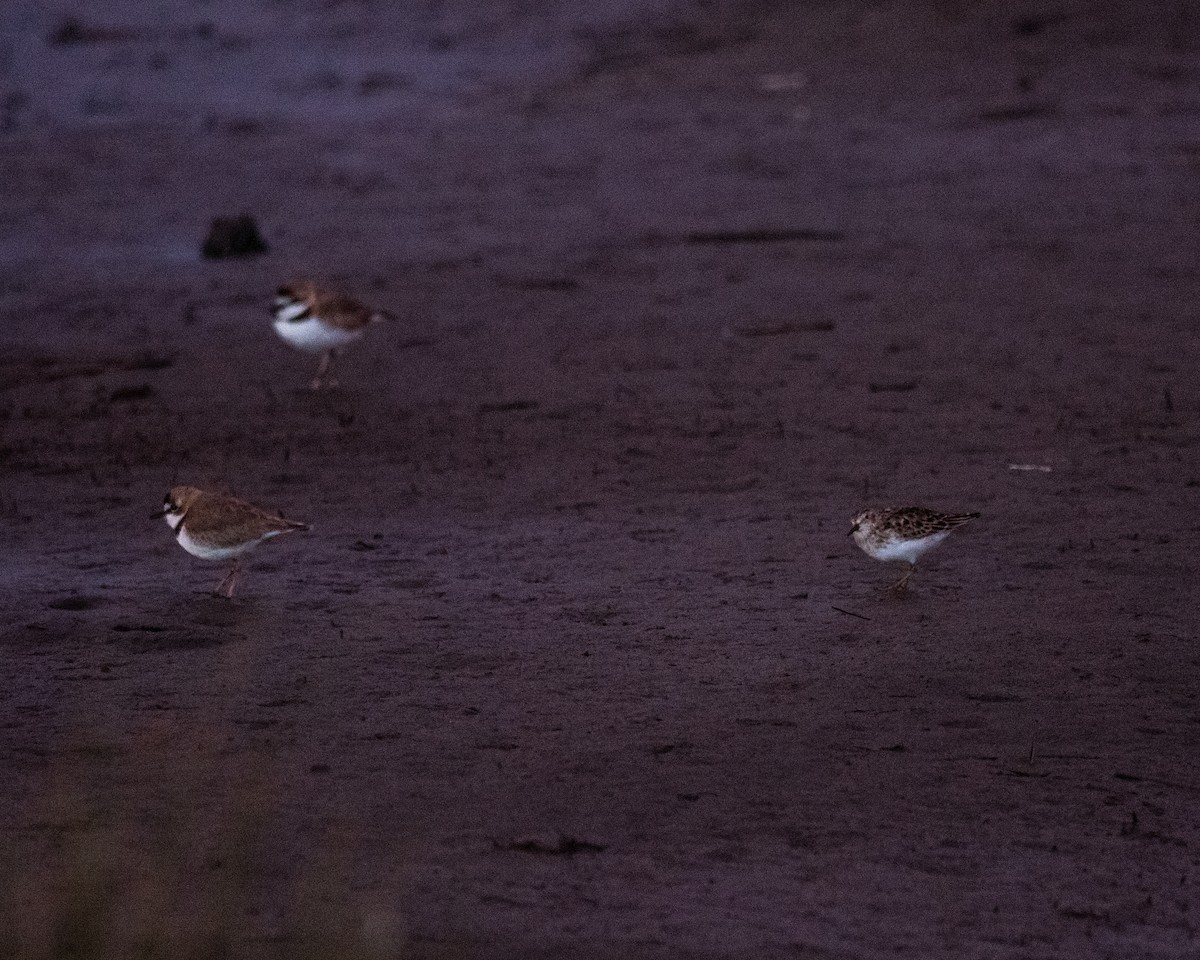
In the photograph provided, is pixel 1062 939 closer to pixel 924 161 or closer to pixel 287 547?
pixel 287 547

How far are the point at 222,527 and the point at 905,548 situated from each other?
316 centimetres

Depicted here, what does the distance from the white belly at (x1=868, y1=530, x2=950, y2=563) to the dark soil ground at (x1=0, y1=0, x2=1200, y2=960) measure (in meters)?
0.27

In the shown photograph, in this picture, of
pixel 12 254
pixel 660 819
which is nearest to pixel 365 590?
pixel 660 819

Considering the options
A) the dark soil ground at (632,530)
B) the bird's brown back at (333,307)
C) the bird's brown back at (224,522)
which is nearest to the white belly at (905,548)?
the dark soil ground at (632,530)

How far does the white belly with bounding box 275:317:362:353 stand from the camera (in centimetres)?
1376

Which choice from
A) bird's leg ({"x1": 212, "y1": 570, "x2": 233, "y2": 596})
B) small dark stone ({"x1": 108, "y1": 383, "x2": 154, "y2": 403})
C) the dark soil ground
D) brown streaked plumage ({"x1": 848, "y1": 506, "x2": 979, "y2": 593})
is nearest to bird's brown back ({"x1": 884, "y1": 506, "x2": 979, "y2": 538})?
brown streaked plumage ({"x1": 848, "y1": 506, "x2": 979, "y2": 593})

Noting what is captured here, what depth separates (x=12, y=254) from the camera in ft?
62.3

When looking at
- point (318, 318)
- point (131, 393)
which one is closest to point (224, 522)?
point (318, 318)

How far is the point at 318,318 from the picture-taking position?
540 inches

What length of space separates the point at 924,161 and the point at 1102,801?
45.2ft

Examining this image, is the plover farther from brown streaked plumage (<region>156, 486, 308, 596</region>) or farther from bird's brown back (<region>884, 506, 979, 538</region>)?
bird's brown back (<region>884, 506, 979, 538</region>)

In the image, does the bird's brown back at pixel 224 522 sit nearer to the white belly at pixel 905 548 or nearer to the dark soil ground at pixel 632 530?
the dark soil ground at pixel 632 530

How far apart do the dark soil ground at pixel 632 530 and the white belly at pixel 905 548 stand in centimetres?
27

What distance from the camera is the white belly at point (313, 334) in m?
13.8
